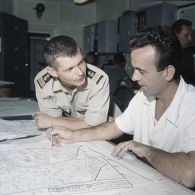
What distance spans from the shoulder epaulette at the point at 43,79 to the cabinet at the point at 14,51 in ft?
14.3

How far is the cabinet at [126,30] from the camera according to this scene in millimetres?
5668

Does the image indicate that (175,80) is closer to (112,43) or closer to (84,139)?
(84,139)

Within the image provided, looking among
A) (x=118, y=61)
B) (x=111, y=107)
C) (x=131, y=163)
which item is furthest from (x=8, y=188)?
(x=118, y=61)

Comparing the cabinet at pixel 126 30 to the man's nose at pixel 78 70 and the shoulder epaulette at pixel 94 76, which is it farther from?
the man's nose at pixel 78 70

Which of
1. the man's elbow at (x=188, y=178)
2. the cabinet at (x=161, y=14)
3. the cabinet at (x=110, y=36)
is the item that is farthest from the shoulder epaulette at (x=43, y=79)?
the cabinet at (x=110, y=36)

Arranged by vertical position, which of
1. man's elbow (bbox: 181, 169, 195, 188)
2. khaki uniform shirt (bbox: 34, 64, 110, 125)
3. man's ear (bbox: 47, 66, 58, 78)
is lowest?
man's elbow (bbox: 181, 169, 195, 188)

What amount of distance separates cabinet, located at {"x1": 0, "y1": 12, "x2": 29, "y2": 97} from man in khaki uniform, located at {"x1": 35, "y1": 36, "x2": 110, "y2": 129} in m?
4.37

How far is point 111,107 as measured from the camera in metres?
2.30

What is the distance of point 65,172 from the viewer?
100 centimetres

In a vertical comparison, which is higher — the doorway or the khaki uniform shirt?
the doorway

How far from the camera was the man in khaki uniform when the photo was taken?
5.52 feet

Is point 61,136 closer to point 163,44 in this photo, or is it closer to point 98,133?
point 98,133

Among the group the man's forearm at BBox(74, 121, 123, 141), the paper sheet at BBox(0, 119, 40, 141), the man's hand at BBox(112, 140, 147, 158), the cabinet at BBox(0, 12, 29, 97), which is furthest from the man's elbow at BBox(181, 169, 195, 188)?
the cabinet at BBox(0, 12, 29, 97)

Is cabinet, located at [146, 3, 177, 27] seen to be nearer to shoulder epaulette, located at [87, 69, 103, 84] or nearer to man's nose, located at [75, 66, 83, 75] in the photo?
shoulder epaulette, located at [87, 69, 103, 84]
